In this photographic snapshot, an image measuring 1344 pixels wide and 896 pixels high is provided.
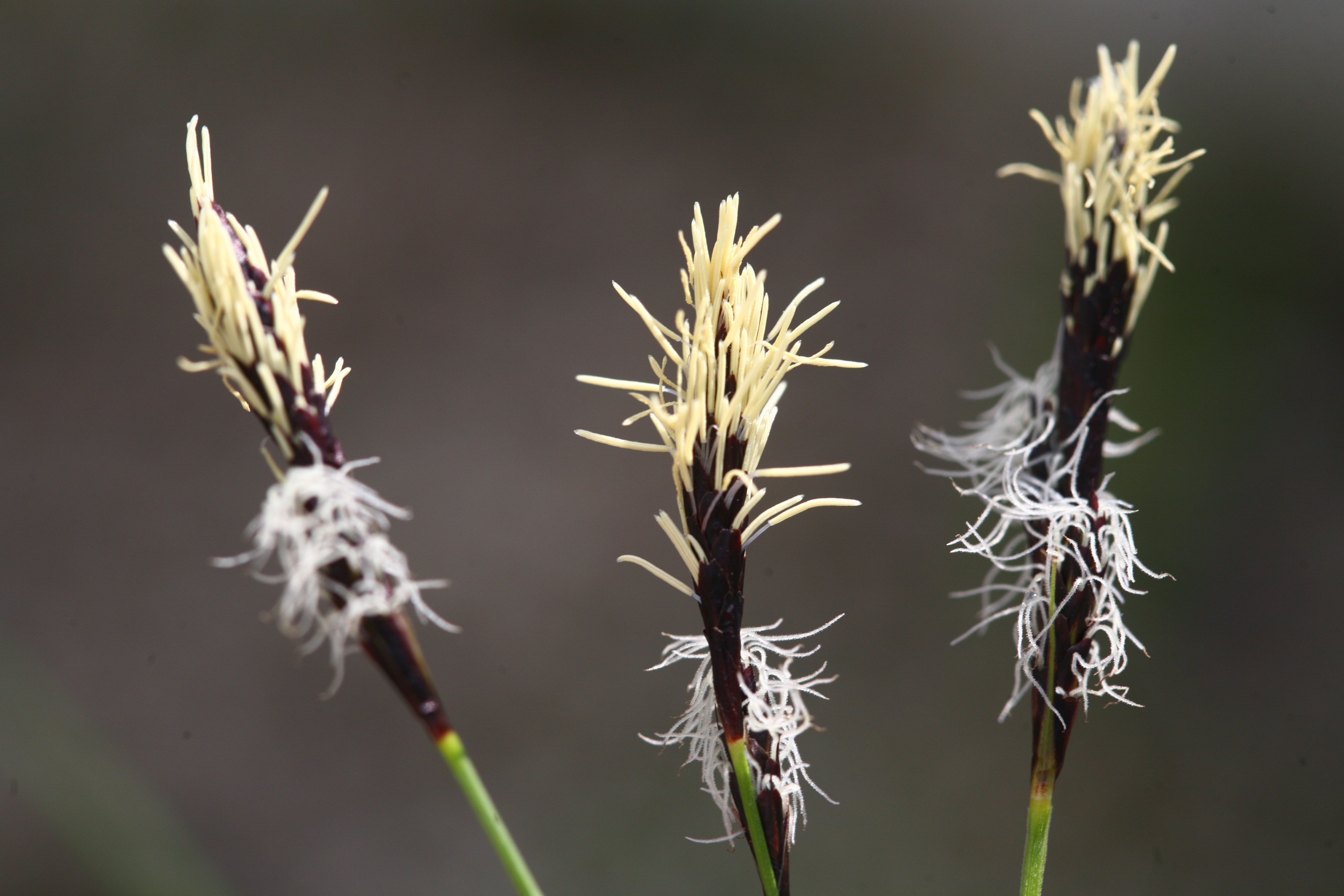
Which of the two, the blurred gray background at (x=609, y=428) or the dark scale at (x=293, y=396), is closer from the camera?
the dark scale at (x=293, y=396)

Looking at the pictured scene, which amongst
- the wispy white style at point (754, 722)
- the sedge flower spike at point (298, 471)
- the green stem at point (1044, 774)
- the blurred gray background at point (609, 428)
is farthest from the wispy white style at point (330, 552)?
the blurred gray background at point (609, 428)

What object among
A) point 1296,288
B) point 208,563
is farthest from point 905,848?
point 208,563

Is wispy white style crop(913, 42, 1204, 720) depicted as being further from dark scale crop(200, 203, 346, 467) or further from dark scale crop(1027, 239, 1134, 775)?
dark scale crop(200, 203, 346, 467)

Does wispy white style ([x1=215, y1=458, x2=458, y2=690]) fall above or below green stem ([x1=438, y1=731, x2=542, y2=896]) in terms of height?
above

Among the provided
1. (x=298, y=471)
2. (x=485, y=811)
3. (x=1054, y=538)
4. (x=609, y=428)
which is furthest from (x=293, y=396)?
(x=609, y=428)

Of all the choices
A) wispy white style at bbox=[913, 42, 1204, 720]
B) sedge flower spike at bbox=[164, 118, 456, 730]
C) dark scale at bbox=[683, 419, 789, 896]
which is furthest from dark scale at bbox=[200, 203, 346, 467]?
wispy white style at bbox=[913, 42, 1204, 720]

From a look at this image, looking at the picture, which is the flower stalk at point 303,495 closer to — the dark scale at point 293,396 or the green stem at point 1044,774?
the dark scale at point 293,396

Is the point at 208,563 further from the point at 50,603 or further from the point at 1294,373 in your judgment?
the point at 1294,373
